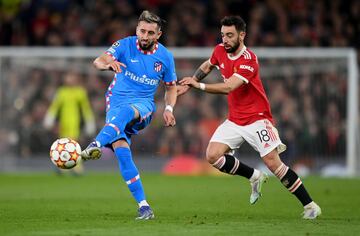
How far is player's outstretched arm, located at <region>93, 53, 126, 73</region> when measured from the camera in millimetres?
10367

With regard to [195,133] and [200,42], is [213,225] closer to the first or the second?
[195,133]

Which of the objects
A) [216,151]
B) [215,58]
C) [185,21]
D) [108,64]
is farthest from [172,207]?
[185,21]

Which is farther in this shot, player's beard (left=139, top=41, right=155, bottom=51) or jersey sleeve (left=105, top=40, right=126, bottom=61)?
player's beard (left=139, top=41, right=155, bottom=51)

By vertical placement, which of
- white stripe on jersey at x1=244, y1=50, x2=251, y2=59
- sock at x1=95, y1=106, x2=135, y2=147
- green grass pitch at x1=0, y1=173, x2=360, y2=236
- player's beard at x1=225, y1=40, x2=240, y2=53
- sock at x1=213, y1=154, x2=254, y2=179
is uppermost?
player's beard at x1=225, y1=40, x2=240, y2=53

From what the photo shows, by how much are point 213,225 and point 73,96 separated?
1182cm

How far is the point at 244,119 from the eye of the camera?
1181cm

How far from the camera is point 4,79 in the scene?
2347 centimetres

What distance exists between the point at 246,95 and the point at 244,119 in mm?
323

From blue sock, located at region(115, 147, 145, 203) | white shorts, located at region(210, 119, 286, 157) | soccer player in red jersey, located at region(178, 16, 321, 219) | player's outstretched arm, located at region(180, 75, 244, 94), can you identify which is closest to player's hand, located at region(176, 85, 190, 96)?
soccer player in red jersey, located at region(178, 16, 321, 219)

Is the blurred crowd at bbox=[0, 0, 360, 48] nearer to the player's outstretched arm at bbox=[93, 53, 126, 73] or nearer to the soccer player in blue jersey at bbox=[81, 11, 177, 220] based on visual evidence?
the soccer player in blue jersey at bbox=[81, 11, 177, 220]

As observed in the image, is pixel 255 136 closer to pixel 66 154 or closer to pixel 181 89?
pixel 181 89

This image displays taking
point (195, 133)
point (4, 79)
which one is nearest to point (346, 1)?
point (195, 133)

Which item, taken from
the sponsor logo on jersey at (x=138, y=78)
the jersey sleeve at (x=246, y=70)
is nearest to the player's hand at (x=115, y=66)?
the sponsor logo on jersey at (x=138, y=78)

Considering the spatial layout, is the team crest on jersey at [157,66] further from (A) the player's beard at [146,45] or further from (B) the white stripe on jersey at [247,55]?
(B) the white stripe on jersey at [247,55]
